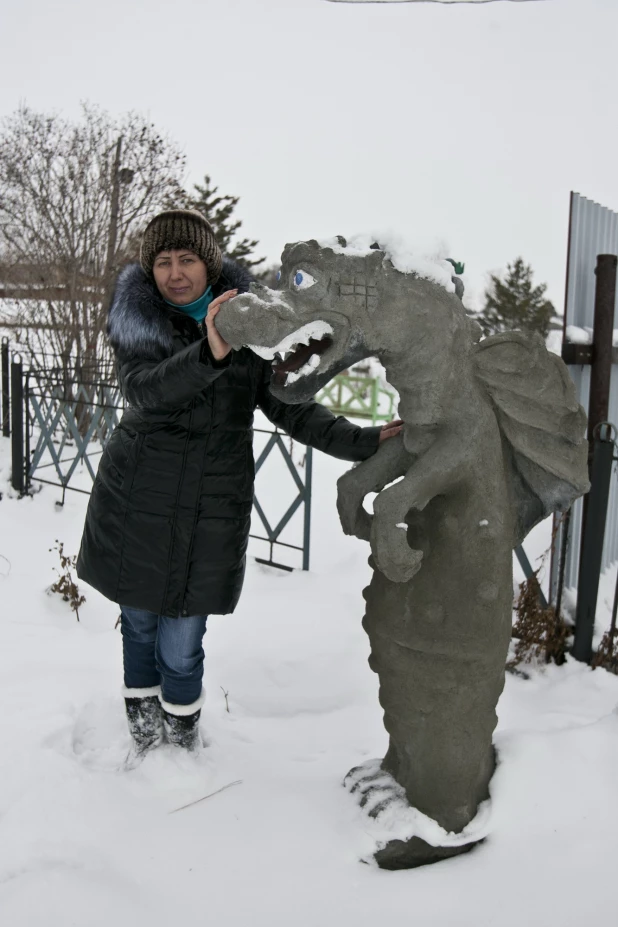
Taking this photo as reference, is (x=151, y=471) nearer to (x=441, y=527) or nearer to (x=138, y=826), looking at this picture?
(x=441, y=527)

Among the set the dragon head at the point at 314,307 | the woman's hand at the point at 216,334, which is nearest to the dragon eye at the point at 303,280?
the dragon head at the point at 314,307

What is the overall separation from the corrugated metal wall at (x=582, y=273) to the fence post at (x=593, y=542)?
27 centimetres

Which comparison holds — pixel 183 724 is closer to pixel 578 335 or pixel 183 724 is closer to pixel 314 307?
pixel 314 307

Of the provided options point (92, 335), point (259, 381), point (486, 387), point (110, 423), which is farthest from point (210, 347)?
point (92, 335)

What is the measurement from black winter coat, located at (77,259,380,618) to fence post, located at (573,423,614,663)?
1.49 meters

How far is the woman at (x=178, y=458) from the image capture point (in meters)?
2.24

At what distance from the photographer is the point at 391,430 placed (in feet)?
7.27

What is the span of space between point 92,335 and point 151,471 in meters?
7.31

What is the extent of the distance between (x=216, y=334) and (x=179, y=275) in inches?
19.9

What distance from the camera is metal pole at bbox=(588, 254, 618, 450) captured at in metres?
3.38

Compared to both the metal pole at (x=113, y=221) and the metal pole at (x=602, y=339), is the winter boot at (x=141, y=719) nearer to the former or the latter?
the metal pole at (x=602, y=339)

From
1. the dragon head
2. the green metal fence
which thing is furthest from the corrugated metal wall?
the green metal fence

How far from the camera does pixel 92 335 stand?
906 cm

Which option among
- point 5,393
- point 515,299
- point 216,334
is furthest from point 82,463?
point 515,299
